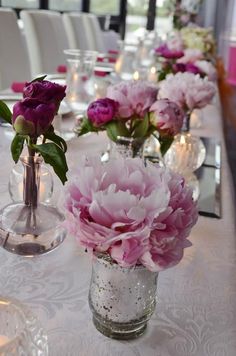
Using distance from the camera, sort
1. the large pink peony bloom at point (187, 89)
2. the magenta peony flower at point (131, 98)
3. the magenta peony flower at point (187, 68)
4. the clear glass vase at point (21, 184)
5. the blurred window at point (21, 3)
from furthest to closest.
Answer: the blurred window at point (21, 3) < the magenta peony flower at point (187, 68) < the large pink peony bloom at point (187, 89) < the magenta peony flower at point (131, 98) < the clear glass vase at point (21, 184)

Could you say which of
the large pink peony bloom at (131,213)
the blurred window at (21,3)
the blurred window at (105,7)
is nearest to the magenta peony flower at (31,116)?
the large pink peony bloom at (131,213)

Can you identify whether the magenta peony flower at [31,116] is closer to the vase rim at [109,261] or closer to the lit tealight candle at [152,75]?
the vase rim at [109,261]

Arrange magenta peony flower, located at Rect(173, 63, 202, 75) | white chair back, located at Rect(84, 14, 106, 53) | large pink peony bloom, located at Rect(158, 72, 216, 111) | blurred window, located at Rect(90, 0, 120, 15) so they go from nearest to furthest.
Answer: large pink peony bloom, located at Rect(158, 72, 216, 111) → magenta peony flower, located at Rect(173, 63, 202, 75) → white chair back, located at Rect(84, 14, 106, 53) → blurred window, located at Rect(90, 0, 120, 15)

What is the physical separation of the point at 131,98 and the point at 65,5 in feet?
19.6

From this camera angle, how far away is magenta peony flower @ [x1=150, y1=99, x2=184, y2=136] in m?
0.83

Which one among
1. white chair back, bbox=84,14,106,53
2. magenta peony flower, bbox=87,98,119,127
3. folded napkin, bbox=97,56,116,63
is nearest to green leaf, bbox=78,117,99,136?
magenta peony flower, bbox=87,98,119,127

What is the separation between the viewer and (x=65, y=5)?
20.9 feet

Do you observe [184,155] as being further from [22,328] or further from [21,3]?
[21,3]

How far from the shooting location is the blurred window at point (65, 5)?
6232 mm

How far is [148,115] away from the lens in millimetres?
862

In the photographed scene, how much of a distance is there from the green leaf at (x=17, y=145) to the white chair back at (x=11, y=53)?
1722 mm

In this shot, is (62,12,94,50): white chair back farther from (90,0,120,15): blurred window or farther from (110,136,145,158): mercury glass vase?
(90,0,120,15): blurred window

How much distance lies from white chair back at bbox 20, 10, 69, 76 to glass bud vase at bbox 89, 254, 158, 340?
2.17 m

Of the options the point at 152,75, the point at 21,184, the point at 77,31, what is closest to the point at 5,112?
the point at 21,184
